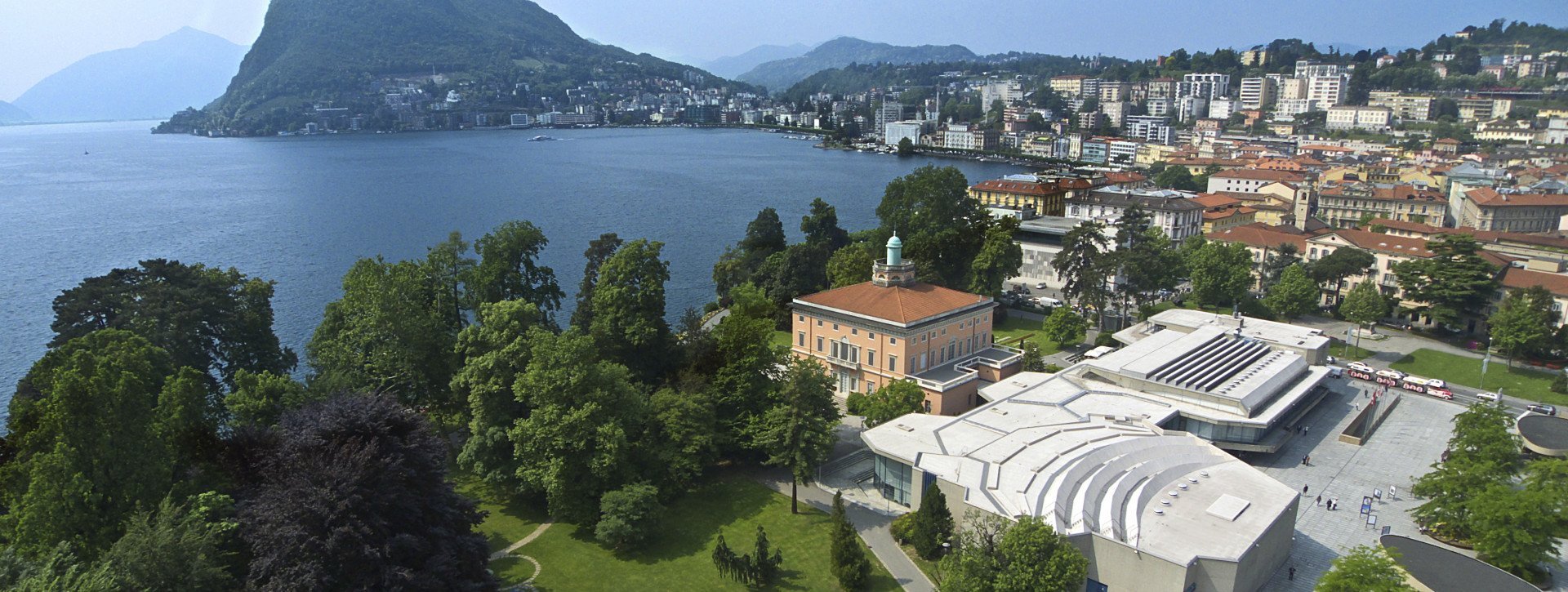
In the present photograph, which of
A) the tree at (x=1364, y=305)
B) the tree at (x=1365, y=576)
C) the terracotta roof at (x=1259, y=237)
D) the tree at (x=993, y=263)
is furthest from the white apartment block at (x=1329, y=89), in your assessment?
the tree at (x=1365, y=576)

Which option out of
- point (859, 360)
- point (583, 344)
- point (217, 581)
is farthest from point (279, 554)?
point (859, 360)

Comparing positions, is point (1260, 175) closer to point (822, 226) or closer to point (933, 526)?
point (822, 226)

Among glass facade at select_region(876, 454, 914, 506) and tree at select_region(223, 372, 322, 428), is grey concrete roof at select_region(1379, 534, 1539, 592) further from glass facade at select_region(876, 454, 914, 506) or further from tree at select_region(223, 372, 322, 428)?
tree at select_region(223, 372, 322, 428)

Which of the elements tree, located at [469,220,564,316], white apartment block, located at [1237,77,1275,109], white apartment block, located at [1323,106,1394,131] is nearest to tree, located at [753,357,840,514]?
tree, located at [469,220,564,316]

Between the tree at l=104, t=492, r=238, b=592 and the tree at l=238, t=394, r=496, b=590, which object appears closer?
the tree at l=104, t=492, r=238, b=592

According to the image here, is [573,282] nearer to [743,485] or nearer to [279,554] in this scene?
[743,485]

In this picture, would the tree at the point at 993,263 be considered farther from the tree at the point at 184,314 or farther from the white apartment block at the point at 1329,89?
the white apartment block at the point at 1329,89
